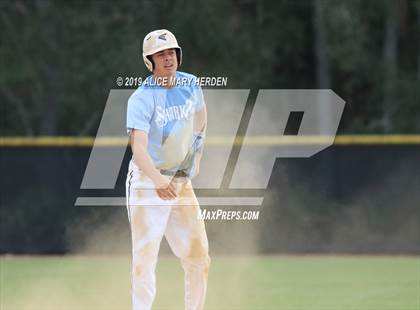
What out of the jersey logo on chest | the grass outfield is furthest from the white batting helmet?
the grass outfield

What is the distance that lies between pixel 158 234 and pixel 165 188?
1.09 feet

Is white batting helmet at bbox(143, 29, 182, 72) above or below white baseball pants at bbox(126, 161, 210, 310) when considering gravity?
above

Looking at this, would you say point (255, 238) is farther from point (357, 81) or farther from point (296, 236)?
point (357, 81)

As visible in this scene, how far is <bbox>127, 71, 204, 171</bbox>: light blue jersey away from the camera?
719 cm

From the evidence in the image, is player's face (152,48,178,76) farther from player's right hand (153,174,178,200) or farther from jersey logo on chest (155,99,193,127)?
player's right hand (153,174,178,200)

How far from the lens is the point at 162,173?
741 cm

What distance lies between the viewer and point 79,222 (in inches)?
559

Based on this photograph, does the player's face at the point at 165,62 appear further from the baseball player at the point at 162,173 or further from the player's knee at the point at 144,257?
the player's knee at the point at 144,257

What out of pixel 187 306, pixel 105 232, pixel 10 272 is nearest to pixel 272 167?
pixel 105 232

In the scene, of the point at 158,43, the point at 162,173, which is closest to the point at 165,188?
the point at 162,173

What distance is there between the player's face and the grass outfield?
8.85ft

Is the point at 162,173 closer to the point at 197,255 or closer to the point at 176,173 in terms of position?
the point at 176,173

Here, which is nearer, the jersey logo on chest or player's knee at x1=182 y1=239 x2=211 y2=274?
the jersey logo on chest

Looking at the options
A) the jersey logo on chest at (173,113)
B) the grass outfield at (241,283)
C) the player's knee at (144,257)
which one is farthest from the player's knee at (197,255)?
the grass outfield at (241,283)
